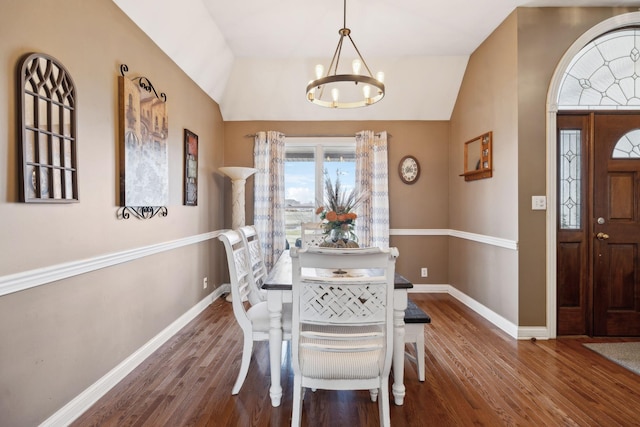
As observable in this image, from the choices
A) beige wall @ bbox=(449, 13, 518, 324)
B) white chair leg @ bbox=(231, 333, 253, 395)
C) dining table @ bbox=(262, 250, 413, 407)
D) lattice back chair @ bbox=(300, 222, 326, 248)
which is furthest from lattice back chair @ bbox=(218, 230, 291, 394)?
beige wall @ bbox=(449, 13, 518, 324)

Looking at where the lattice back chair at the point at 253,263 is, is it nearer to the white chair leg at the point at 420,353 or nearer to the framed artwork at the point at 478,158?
the white chair leg at the point at 420,353

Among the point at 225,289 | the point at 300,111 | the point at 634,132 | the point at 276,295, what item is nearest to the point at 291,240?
the point at 225,289

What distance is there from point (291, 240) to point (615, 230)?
141 inches

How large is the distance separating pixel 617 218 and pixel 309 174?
3.41 meters

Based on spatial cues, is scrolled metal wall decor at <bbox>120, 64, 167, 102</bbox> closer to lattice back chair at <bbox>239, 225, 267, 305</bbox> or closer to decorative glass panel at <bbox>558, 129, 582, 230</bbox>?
lattice back chair at <bbox>239, 225, 267, 305</bbox>

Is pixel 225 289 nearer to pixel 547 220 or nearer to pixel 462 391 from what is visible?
pixel 462 391

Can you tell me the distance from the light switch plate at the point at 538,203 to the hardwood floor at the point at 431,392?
1181 millimetres

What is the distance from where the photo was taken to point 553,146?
294cm

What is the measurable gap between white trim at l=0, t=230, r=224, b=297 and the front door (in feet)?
12.7

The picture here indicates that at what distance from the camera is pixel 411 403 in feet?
6.52

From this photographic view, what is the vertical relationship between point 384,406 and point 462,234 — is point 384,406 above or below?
below

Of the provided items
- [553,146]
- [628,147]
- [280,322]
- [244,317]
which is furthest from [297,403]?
[628,147]

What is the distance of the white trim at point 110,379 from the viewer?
5.80ft

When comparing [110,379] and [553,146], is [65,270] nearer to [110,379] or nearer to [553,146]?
A: [110,379]
